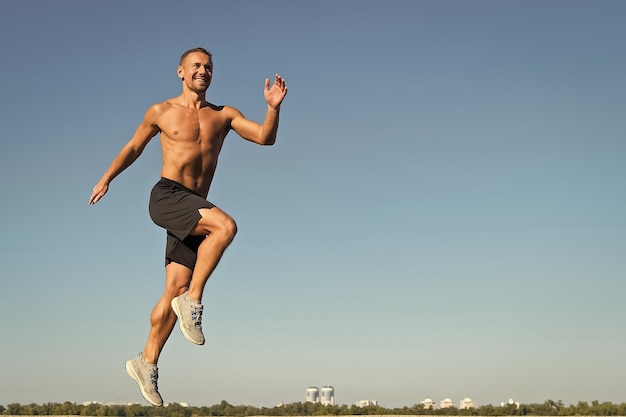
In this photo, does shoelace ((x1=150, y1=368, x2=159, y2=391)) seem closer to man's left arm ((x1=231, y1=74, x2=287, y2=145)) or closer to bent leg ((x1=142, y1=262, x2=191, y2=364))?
bent leg ((x1=142, y1=262, x2=191, y2=364))

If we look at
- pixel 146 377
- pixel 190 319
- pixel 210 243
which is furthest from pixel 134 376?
pixel 210 243

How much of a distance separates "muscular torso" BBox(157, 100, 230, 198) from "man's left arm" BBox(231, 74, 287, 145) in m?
0.27

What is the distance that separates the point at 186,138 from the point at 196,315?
2.12m

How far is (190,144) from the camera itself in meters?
9.79

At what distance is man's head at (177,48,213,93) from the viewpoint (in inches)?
388

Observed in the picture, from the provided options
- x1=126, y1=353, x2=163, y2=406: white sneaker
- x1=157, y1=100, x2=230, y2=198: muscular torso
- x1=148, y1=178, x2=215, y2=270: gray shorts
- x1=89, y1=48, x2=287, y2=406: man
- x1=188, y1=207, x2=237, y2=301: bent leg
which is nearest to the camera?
x1=188, y1=207, x2=237, y2=301: bent leg

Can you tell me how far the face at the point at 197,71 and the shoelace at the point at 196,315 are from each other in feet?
8.67

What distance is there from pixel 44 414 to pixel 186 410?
3648 millimetres

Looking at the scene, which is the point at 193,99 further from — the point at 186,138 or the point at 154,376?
the point at 154,376

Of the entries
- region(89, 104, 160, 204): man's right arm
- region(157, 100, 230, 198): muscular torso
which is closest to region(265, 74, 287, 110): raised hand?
region(157, 100, 230, 198): muscular torso

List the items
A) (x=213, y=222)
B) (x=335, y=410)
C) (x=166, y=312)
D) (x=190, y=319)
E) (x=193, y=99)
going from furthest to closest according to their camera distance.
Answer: (x=335, y=410), (x=193, y=99), (x=166, y=312), (x=213, y=222), (x=190, y=319)

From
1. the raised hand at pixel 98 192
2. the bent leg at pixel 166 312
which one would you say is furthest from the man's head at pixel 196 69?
the bent leg at pixel 166 312

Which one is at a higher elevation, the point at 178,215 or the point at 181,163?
the point at 181,163

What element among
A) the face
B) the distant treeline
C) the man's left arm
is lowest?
the distant treeline
